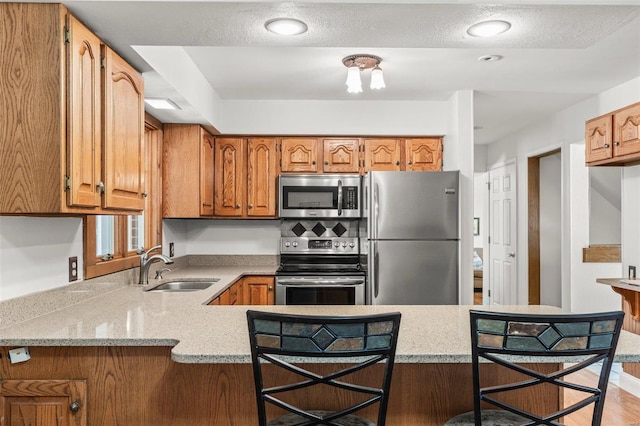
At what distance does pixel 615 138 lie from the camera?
3242mm

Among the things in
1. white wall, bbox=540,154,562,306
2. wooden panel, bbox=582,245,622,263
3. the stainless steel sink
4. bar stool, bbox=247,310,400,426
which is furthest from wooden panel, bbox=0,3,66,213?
white wall, bbox=540,154,562,306

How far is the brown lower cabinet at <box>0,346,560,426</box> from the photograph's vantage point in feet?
5.60

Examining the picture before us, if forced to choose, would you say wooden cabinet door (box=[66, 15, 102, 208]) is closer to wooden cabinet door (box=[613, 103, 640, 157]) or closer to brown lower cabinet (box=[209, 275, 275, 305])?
brown lower cabinet (box=[209, 275, 275, 305])

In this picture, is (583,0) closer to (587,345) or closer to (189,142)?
(587,345)

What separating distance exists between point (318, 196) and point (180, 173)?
3.87ft

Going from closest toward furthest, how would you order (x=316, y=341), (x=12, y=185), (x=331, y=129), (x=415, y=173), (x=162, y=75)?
(x=316, y=341), (x=12, y=185), (x=162, y=75), (x=415, y=173), (x=331, y=129)

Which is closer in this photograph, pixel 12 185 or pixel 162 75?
pixel 12 185

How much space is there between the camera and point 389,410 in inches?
67.0

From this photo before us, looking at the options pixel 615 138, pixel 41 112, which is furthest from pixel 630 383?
pixel 41 112

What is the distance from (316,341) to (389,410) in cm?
66

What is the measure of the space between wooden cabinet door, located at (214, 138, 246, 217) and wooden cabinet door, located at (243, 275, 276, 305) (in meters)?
0.64

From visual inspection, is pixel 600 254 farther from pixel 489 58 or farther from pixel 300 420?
pixel 300 420

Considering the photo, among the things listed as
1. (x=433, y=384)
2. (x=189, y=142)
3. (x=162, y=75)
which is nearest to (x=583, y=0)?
(x=433, y=384)

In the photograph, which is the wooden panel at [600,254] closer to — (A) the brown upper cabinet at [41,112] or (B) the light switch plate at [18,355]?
(A) the brown upper cabinet at [41,112]
